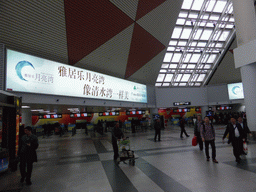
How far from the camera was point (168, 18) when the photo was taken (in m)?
14.6

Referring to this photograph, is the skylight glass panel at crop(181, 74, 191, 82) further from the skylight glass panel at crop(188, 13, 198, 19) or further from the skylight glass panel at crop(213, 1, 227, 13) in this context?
the skylight glass panel at crop(213, 1, 227, 13)

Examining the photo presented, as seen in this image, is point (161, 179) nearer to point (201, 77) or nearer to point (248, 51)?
point (248, 51)

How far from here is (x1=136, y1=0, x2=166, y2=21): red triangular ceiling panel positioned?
11.8 metres

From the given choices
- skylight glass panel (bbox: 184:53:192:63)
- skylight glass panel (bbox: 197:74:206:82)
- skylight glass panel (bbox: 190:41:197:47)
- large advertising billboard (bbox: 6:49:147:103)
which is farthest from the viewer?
skylight glass panel (bbox: 197:74:206:82)

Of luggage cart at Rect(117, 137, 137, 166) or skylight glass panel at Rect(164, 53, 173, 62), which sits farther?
skylight glass panel at Rect(164, 53, 173, 62)

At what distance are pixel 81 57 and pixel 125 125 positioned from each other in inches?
461

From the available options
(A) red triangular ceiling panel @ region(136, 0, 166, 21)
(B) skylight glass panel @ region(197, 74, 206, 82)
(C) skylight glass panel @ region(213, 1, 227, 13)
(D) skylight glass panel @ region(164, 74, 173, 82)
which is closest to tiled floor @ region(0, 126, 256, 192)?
(A) red triangular ceiling panel @ region(136, 0, 166, 21)

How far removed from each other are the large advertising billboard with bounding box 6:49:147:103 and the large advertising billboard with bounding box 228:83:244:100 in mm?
17866

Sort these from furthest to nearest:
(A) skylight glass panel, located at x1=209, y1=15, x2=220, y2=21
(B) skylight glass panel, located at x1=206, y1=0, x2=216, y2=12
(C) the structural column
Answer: (A) skylight glass panel, located at x1=209, y1=15, x2=220, y2=21 < (B) skylight glass panel, located at x1=206, y1=0, x2=216, y2=12 < (C) the structural column

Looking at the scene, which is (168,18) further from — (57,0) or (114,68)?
(57,0)

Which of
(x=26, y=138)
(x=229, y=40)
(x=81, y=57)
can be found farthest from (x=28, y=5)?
(x=229, y=40)

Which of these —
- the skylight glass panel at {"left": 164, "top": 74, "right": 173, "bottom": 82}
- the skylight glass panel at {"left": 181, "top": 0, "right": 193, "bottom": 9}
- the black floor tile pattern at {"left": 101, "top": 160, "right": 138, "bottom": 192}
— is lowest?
the black floor tile pattern at {"left": 101, "top": 160, "right": 138, "bottom": 192}

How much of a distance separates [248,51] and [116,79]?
1009cm

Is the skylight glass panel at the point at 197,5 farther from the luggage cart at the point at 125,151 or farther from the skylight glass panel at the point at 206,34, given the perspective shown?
the luggage cart at the point at 125,151
